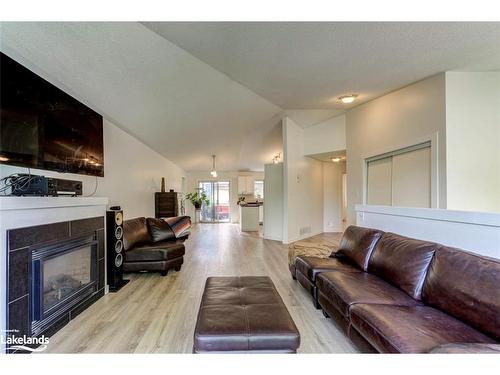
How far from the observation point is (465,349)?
117 centimetres

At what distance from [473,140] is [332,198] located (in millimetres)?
4827

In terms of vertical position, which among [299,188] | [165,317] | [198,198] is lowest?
[165,317]

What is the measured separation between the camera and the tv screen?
1.98 metres

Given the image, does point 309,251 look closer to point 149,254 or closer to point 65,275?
point 149,254

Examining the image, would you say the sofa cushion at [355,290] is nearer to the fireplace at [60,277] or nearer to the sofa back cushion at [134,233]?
the fireplace at [60,277]

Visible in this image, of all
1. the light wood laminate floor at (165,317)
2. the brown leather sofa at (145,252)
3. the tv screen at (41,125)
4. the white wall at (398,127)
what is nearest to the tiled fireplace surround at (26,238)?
the light wood laminate floor at (165,317)

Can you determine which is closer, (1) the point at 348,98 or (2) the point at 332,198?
(1) the point at 348,98

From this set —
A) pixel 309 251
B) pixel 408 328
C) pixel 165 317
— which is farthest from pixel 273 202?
pixel 408 328

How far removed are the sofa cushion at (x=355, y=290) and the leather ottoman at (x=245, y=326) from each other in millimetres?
518

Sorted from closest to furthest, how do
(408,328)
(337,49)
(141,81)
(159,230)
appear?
(408,328), (337,49), (141,81), (159,230)

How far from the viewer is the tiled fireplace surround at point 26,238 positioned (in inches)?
70.1

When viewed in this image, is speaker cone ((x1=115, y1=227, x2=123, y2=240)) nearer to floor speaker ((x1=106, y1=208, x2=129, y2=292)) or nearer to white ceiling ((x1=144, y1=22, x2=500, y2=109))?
floor speaker ((x1=106, y1=208, x2=129, y2=292))

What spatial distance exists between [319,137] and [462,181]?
3.57 metres
